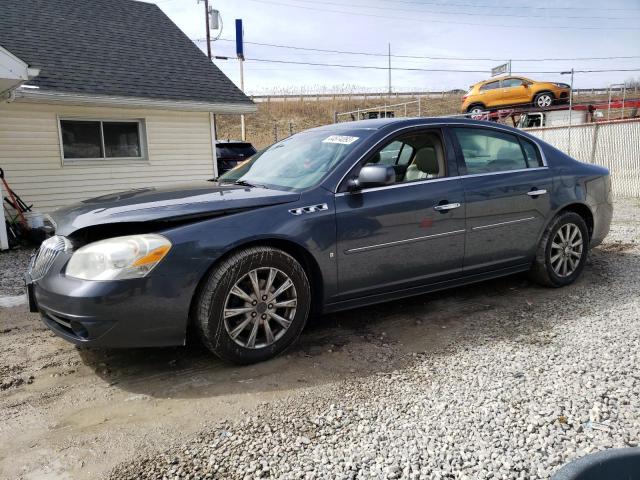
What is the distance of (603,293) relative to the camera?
4676 millimetres

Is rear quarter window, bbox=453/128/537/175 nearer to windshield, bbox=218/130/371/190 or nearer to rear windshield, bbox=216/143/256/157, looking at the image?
windshield, bbox=218/130/371/190

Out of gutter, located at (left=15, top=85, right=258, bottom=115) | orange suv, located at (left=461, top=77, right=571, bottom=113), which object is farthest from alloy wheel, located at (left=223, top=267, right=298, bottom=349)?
orange suv, located at (left=461, top=77, right=571, bottom=113)

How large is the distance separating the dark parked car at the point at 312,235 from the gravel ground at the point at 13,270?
2622 millimetres

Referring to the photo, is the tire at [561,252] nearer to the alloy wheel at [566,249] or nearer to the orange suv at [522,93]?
the alloy wheel at [566,249]

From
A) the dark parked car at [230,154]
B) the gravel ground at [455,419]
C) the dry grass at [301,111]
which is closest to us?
the gravel ground at [455,419]

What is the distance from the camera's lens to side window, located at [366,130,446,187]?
4.12m

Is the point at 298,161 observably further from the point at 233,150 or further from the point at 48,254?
the point at 233,150

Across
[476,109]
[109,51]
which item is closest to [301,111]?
[476,109]

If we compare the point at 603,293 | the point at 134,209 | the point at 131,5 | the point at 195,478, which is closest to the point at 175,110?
the point at 131,5

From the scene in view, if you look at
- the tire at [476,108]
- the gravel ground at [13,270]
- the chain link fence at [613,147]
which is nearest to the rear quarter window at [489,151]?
the gravel ground at [13,270]

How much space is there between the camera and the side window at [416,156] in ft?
13.5

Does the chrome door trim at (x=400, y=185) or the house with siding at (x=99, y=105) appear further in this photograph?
the house with siding at (x=99, y=105)

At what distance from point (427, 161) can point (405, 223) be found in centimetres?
75

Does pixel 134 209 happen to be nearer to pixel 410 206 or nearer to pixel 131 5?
pixel 410 206
